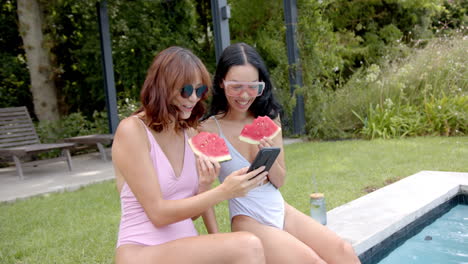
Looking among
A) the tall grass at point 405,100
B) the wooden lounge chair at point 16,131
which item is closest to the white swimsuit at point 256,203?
the wooden lounge chair at point 16,131

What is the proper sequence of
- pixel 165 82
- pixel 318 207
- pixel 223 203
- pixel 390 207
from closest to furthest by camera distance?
pixel 165 82
pixel 318 207
pixel 390 207
pixel 223 203

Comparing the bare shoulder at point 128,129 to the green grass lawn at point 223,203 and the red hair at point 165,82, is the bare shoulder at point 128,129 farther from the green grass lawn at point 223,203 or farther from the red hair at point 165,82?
the green grass lawn at point 223,203

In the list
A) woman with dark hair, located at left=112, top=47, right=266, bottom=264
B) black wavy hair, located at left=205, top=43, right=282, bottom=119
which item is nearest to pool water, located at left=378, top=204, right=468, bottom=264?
black wavy hair, located at left=205, top=43, right=282, bottom=119

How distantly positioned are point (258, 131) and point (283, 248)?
68 centimetres

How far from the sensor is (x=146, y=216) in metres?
2.04

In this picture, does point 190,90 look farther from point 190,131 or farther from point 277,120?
point 277,120

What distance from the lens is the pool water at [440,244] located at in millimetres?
4164

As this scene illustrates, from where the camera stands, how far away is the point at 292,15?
35.1ft

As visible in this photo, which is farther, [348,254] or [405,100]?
[405,100]

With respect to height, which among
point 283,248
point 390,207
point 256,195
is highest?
point 256,195

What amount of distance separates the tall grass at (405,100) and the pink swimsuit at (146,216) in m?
8.20

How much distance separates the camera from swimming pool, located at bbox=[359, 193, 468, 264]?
391cm

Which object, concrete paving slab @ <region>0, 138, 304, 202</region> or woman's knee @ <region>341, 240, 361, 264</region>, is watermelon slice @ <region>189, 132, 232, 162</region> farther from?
concrete paving slab @ <region>0, 138, 304, 202</region>

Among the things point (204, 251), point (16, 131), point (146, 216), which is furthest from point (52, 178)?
point (204, 251)
